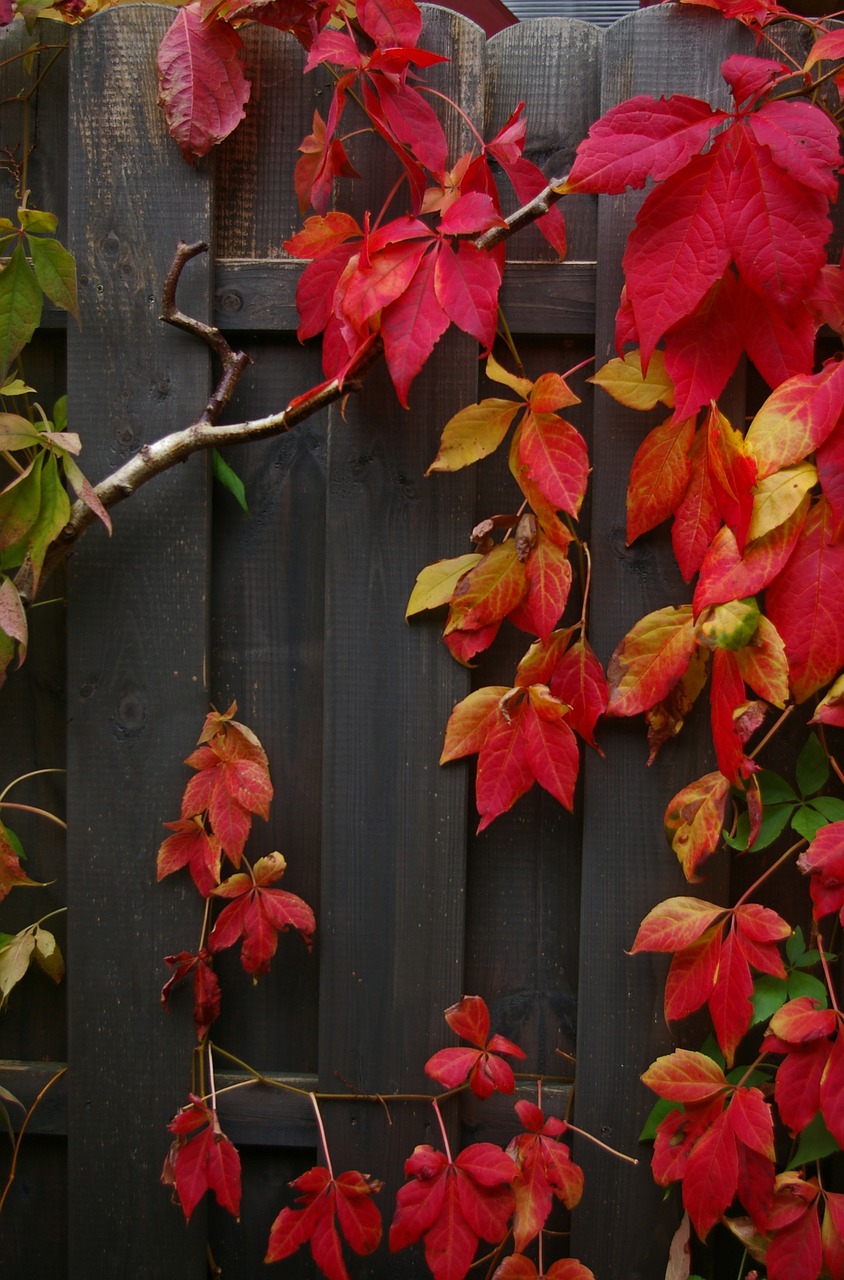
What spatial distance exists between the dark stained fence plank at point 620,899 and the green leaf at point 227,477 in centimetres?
48

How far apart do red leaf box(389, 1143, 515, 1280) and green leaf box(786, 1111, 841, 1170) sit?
1.13 ft

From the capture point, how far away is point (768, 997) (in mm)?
1188

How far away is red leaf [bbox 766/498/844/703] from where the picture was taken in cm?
109

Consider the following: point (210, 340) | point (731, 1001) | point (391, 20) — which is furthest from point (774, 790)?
point (391, 20)

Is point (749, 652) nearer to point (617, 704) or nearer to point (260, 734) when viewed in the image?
point (617, 704)

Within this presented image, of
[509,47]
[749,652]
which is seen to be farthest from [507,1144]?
[509,47]

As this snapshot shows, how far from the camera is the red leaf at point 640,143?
1017 millimetres

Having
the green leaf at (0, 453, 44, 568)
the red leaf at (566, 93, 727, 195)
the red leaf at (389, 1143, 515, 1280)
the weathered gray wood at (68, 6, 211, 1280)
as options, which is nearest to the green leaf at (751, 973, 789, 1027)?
the red leaf at (389, 1143, 515, 1280)

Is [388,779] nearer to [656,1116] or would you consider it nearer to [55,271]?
[656,1116]

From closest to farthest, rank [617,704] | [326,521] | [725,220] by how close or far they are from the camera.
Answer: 1. [725,220]
2. [617,704]
3. [326,521]

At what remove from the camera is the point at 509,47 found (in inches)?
50.1

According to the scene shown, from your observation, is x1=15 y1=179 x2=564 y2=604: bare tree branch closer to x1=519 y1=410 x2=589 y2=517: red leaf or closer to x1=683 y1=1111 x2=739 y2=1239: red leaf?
x1=519 y1=410 x2=589 y2=517: red leaf

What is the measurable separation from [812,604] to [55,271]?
100cm

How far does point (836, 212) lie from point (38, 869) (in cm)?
143
